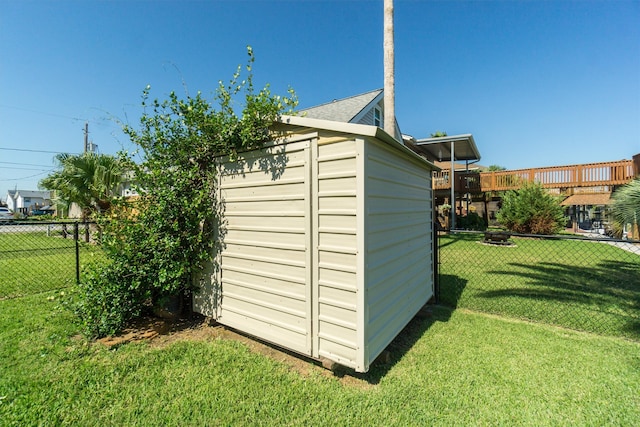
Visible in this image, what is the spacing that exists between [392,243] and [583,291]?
460 centimetres

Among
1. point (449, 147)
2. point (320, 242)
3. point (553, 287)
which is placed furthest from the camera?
point (449, 147)

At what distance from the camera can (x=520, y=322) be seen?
Result: 3.55 metres

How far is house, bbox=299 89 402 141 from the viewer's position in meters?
9.39

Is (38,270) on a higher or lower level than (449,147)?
lower

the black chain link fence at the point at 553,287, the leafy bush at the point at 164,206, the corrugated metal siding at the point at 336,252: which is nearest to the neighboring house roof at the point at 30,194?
the leafy bush at the point at 164,206

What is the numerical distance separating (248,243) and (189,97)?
1.85 meters

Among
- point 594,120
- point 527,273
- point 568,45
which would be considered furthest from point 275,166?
point 594,120

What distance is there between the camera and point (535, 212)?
11.5 m

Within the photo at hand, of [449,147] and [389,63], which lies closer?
[389,63]

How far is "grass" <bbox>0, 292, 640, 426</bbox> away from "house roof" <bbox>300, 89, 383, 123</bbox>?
7.82 metres

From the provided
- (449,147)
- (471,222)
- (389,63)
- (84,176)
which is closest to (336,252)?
(389,63)

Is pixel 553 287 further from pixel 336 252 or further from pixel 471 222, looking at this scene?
pixel 471 222

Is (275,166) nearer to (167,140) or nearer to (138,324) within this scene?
(167,140)

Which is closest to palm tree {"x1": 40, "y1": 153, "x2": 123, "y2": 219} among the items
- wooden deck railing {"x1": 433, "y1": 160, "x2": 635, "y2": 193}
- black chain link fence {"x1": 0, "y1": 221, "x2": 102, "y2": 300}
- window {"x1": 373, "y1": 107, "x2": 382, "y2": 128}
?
black chain link fence {"x1": 0, "y1": 221, "x2": 102, "y2": 300}
